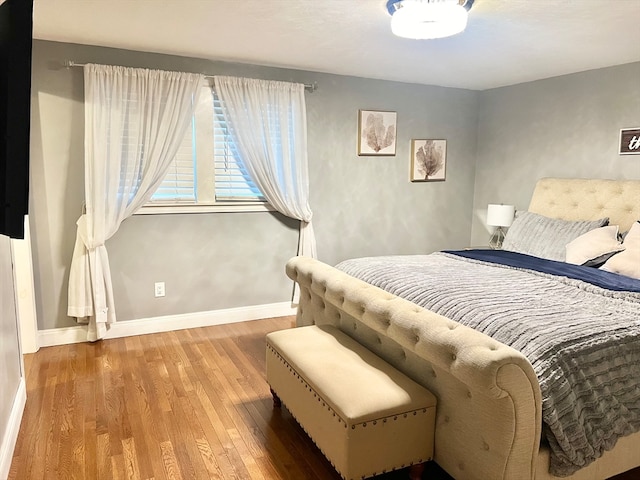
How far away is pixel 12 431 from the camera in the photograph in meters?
2.33

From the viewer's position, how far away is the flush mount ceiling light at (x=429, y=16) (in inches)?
92.7

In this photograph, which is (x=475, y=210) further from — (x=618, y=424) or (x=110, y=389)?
(x=110, y=389)

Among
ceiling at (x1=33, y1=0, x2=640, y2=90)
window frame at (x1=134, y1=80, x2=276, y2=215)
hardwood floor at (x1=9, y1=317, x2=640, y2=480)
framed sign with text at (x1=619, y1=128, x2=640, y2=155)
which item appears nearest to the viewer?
hardwood floor at (x1=9, y1=317, x2=640, y2=480)

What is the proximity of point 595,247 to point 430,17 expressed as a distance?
6.64ft

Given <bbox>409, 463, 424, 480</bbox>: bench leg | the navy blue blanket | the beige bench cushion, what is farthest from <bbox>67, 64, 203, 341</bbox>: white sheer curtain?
<bbox>409, 463, 424, 480</bbox>: bench leg

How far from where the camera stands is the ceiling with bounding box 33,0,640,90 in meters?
2.56

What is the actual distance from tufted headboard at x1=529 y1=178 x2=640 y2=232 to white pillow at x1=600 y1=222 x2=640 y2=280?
0.49 m

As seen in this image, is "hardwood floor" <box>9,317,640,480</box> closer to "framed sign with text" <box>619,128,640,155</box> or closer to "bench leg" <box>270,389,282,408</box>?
"bench leg" <box>270,389,282,408</box>

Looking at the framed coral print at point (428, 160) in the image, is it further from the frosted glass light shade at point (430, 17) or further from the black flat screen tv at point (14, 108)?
the black flat screen tv at point (14, 108)

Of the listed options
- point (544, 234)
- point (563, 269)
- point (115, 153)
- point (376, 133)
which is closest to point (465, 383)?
point (563, 269)

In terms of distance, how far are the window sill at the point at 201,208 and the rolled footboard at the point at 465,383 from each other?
6.20 feet

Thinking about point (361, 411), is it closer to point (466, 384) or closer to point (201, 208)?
point (466, 384)

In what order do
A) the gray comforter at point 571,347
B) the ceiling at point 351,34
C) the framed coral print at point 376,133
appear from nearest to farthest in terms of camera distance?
the gray comforter at point 571,347 → the ceiling at point 351,34 → the framed coral print at point 376,133

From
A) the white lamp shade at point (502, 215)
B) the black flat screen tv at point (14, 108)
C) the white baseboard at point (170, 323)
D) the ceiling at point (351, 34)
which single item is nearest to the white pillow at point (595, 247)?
the white lamp shade at point (502, 215)
